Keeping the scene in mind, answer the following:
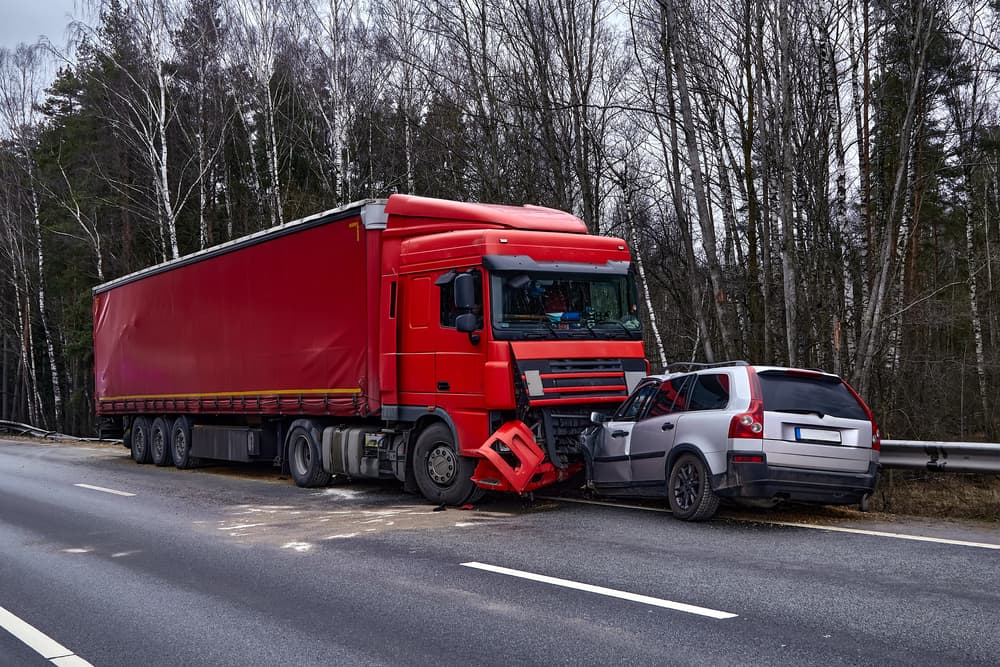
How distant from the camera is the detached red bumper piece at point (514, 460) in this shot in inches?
433

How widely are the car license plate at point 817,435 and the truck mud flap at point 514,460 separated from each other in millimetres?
2955

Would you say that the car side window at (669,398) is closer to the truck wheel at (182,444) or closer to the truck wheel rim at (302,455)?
the truck wheel rim at (302,455)

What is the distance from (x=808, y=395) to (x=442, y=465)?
4.55 metres

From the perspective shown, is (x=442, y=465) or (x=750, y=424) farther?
(x=442, y=465)

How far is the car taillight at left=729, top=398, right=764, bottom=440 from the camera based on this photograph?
9.37 meters

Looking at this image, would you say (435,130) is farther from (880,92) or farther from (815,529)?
(815,529)

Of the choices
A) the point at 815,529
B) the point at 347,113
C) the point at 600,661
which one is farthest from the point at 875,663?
the point at 347,113

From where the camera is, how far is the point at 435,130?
25.0m

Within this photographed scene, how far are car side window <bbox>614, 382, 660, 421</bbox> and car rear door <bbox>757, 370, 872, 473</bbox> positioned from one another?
1.62m

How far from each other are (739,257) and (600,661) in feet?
60.4

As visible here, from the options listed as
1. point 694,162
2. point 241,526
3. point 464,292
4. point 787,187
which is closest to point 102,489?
point 241,526

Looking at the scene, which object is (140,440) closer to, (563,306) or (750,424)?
(563,306)

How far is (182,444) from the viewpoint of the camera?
19594 millimetres

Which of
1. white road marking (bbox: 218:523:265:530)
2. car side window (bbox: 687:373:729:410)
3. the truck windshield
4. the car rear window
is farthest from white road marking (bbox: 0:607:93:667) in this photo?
the car rear window
